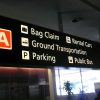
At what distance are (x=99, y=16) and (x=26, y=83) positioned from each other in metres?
3.25

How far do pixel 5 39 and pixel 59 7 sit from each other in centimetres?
159

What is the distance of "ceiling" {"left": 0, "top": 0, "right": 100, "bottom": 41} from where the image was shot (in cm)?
366

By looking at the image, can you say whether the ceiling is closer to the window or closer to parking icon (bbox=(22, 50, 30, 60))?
parking icon (bbox=(22, 50, 30, 60))

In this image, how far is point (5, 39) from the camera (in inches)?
100

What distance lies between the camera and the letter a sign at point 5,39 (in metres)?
2.50

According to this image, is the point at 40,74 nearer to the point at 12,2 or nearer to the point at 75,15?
the point at 75,15

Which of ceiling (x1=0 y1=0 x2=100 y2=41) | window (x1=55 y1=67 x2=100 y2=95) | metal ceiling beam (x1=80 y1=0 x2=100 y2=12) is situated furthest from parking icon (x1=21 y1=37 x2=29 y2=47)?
window (x1=55 y1=67 x2=100 y2=95)

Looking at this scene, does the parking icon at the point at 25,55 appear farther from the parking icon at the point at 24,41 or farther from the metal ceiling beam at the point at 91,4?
the metal ceiling beam at the point at 91,4

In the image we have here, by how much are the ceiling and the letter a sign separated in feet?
3.59

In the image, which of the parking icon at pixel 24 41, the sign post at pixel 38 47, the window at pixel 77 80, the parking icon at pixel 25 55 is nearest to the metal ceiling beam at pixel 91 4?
the sign post at pixel 38 47

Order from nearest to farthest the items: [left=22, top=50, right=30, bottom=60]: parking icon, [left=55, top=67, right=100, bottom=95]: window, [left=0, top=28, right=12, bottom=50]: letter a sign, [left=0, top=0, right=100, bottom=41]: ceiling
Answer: [left=0, top=28, right=12, bottom=50]: letter a sign < [left=22, top=50, right=30, bottom=60]: parking icon < [left=0, top=0, right=100, bottom=41]: ceiling < [left=55, top=67, right=100, bottom=95]: window

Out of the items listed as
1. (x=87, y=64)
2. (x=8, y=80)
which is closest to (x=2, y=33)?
(x=87, y=64)

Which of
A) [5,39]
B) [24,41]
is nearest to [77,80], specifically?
[24,41]

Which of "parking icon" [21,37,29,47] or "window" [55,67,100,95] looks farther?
"window" [55,67,100,95]
